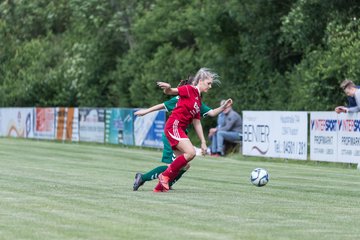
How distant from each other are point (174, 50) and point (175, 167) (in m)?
29.6

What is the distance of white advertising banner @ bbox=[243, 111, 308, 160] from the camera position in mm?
26312

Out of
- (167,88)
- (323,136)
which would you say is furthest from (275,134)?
(167,88)

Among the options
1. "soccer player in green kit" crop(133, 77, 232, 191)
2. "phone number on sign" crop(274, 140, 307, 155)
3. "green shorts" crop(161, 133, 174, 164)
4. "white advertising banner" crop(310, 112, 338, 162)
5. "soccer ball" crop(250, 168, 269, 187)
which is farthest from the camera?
"phone number on sign" crop(274, 140, 307, 155)

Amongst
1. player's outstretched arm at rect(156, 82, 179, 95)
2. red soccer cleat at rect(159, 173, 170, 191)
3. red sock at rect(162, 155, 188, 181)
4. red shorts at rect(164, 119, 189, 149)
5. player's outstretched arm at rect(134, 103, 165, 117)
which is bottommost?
red soccer cleat at rect(159, 173, 170, 191)

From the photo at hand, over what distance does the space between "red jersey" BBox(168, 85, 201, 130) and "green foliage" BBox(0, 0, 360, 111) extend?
15.3m

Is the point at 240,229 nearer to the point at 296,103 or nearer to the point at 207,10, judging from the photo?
the point at 296,103

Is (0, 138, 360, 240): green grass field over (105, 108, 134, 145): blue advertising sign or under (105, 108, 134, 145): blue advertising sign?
Answer: under

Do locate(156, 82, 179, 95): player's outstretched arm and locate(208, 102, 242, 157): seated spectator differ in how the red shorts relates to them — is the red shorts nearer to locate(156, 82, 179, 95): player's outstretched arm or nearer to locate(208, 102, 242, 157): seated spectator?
locate(156, 82, 179, 95): player's outstretched arm

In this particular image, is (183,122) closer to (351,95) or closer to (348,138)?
(351,95)

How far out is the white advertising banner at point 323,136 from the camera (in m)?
24.8

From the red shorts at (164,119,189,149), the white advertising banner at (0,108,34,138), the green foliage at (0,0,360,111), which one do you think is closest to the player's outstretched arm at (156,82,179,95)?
the red shorts at (164,119,189,149)

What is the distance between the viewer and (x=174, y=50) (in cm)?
4466

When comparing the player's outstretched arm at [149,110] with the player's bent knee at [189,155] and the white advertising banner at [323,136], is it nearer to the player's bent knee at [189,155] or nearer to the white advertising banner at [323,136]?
the player's bent knee at [189,155]

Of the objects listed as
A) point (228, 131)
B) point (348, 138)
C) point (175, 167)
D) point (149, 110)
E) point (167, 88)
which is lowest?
point (175, 167)
